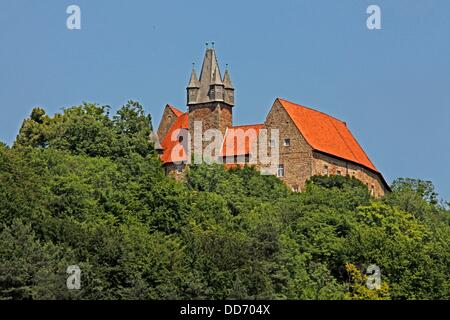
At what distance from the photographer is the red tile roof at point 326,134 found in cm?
8250

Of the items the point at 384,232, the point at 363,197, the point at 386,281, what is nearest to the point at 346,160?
the point at 363,197

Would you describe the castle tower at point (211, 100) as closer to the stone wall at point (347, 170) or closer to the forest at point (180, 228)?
the forest at point (180, 228)

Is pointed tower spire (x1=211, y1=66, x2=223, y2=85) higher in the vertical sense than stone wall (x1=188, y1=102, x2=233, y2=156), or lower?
higher

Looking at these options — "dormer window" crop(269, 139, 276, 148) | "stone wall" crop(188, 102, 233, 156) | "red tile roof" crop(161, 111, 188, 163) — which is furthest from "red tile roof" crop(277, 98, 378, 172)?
"red tile roof" crop(161, 111, 188, 163)

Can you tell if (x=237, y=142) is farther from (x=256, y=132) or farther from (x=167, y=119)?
(x=167, y=119)

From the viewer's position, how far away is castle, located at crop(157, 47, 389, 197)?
8025 cm

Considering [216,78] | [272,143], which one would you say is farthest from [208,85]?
[272,143]

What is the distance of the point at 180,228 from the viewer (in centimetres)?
6412

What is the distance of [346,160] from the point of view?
84.8m

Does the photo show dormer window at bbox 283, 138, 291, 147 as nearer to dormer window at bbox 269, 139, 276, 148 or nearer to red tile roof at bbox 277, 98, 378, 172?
dormer window at bbox 269, 139, 276, 148

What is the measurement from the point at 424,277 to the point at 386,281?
1777 mm

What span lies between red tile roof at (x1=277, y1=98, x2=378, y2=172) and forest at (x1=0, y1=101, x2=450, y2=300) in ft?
12.4
